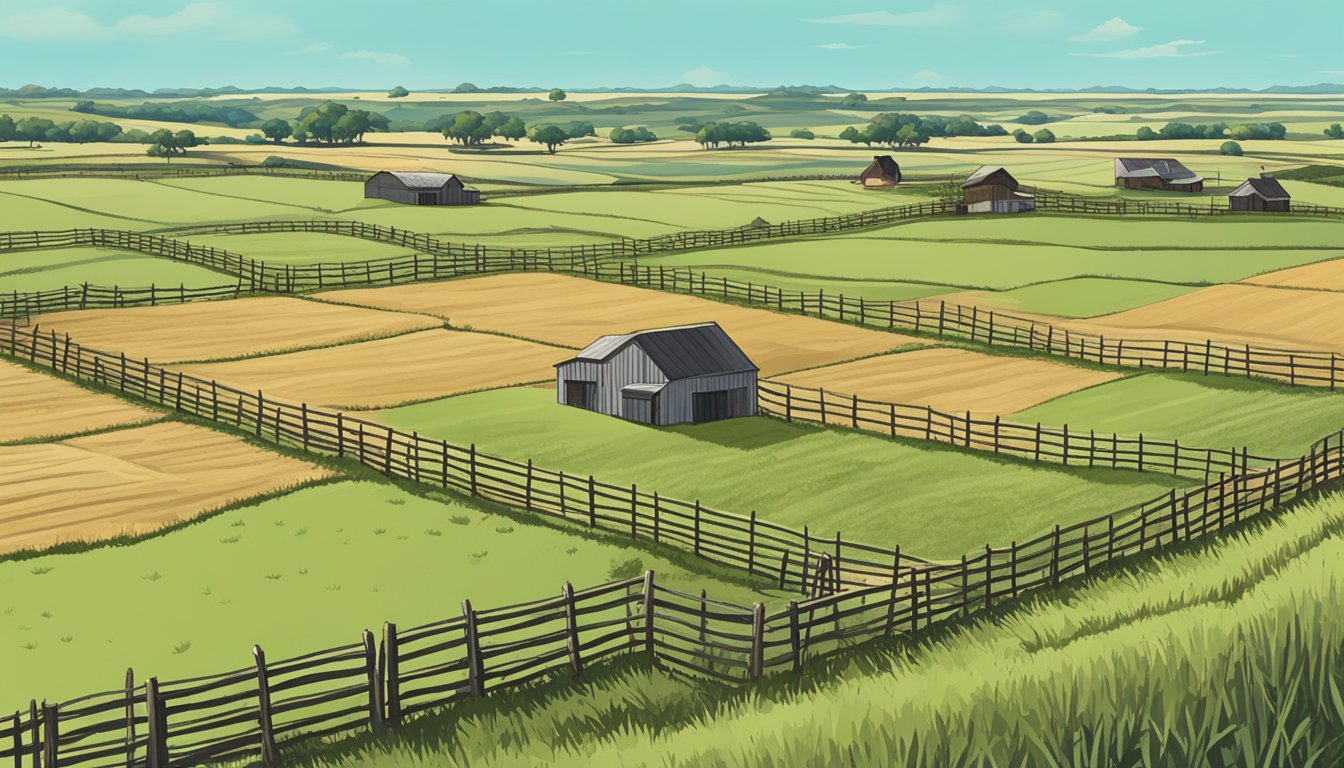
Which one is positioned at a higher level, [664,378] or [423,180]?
[423,180]

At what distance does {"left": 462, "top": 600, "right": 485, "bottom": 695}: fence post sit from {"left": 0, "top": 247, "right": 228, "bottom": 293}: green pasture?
59.0 metres

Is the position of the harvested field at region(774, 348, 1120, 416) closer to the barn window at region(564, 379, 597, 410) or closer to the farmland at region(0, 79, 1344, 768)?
the farmland at region(0, 79, 1344, 768)

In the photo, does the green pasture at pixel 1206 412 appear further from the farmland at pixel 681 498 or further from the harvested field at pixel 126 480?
the harvested field at pixel 126 480

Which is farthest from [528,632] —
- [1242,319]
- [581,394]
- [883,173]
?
[883,173]

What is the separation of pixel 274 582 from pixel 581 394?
19562 mm

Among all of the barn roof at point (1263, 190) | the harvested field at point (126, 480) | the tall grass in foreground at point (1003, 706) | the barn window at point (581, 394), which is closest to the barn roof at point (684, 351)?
the barn window at point (581, 394)

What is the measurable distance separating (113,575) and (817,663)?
1475cm

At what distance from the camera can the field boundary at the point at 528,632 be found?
1769cm

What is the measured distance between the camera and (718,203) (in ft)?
415

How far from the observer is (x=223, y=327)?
209 feet

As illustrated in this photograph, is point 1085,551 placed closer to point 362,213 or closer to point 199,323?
point 199,323

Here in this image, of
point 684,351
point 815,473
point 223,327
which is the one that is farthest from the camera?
point 223,327

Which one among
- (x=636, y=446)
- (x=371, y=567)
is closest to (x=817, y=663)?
(x=371, y=567)

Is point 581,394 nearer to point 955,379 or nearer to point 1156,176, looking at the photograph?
point 955,379
